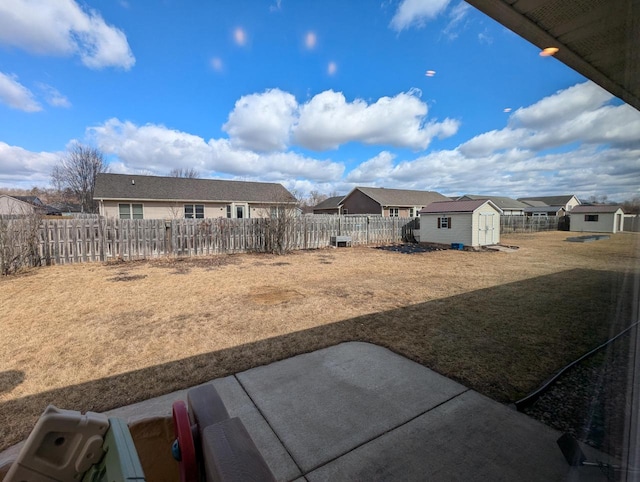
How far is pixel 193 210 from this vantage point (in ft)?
66.7

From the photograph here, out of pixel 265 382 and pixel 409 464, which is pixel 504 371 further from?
pixel 265 382

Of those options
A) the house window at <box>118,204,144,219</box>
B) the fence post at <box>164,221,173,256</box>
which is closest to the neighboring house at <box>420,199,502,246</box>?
the fence post at <box>164,221,173,256</box>

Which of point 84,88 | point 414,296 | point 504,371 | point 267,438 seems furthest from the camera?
point 84,88

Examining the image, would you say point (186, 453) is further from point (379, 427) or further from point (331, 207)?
point (331, 207)

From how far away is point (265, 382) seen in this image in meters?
2.76

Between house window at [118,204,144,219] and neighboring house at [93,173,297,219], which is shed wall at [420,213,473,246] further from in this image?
house window at [118,204,144,219]

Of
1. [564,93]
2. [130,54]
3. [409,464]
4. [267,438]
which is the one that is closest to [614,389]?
[409,464]

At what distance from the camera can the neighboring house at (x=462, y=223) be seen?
14812 millimetres

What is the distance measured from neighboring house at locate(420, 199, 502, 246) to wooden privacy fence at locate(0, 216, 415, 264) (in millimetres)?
5365

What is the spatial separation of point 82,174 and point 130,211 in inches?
777

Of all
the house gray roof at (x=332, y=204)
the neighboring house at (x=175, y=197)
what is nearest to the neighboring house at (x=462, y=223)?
the neighboring house at (x=175, y=197)

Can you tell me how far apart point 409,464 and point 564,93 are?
7.54ft

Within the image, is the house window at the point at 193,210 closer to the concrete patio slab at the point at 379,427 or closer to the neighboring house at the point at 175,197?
the neighboring house at the point at 175,197

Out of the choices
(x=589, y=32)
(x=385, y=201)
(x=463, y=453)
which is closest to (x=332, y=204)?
(x=385, y=201)
